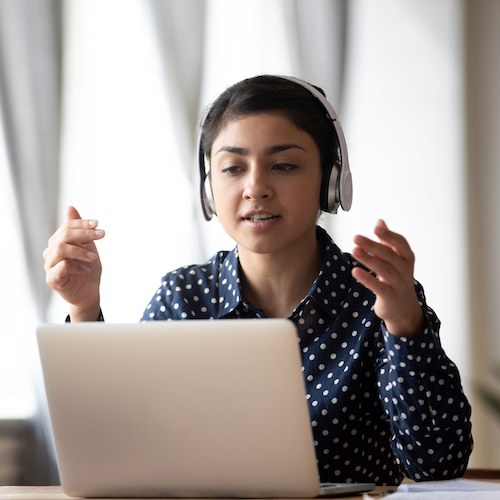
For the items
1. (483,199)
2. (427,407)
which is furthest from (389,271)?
(483,199)

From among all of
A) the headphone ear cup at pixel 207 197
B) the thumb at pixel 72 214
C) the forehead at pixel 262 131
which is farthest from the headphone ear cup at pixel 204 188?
the thumb at pixel 72 214

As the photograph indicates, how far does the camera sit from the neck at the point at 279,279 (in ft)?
4.36

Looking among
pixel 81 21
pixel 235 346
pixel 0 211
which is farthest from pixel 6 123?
pixel 235 346

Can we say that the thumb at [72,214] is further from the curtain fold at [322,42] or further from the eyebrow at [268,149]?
the curtain fold at [322,42]

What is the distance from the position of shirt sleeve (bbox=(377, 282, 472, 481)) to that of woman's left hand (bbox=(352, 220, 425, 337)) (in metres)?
0.06

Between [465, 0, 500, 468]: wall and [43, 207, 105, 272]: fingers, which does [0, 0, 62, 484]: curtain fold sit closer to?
[43, 207, 105, 272]: fingers

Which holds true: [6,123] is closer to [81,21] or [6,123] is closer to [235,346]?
[81,21]

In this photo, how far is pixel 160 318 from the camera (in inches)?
53.4

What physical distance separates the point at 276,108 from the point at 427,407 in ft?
2.10

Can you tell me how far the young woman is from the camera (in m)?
1.01

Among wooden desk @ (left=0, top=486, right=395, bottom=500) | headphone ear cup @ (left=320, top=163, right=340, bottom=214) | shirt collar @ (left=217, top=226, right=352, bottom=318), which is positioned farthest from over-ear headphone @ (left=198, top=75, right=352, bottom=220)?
wooden desk @ (left=0, top=486, right=395, bottom=500)

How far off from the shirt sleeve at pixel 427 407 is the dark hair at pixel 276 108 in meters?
0.47

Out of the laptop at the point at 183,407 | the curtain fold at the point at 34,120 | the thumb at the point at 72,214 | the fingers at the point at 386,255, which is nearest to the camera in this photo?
the laptop at the point at 183,407

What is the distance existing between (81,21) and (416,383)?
6.10 ft
